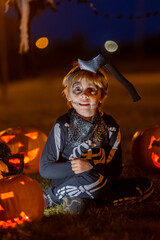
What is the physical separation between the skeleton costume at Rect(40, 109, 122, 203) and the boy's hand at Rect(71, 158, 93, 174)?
0.07 meters

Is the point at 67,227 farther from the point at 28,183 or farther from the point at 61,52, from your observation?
the point at 61,52

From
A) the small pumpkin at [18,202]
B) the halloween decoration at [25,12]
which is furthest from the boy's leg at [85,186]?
the halloween decoration at [25,12]

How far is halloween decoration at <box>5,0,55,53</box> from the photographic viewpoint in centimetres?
454

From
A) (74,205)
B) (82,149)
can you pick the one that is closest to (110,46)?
(82,149)

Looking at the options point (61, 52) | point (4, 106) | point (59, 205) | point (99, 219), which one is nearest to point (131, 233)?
point (99, 219)

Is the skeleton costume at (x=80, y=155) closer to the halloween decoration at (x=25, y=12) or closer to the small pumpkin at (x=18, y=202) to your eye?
the small pumpkin at (x=18, y=202)

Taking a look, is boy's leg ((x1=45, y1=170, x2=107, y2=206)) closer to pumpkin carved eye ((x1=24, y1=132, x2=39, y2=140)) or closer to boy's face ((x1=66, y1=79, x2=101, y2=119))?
boy's face ((x1=66, y1=79, x2=101, y2=119))

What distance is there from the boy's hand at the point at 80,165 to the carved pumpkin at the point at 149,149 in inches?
59.9

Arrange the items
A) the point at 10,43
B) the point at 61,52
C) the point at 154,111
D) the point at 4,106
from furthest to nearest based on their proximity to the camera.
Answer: the point at 61,52 < the point at 10,43 < the point at 4,106 < the point at 154,111

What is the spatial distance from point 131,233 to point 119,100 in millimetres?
10930

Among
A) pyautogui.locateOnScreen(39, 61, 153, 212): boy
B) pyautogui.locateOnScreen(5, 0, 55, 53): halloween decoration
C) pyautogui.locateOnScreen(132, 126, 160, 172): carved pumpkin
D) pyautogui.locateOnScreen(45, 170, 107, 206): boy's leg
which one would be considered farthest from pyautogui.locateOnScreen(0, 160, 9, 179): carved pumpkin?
pyautogui.locateOnScreen(132, 126, 160, 172): carved pumpkin

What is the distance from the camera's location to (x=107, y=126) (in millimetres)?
3918

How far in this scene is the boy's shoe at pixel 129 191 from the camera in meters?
3.79

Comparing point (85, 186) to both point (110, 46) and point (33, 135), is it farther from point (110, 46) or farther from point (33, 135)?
point (33, 135)
